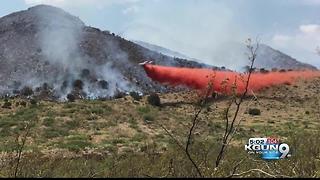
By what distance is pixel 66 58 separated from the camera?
105125 mm

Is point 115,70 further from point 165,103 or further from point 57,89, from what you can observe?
point 165,103

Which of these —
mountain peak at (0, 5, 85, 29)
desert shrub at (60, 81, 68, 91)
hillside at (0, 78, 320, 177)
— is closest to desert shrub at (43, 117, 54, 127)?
hillside at (0, 78, 320, 177)

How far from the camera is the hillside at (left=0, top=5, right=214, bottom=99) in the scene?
303ft

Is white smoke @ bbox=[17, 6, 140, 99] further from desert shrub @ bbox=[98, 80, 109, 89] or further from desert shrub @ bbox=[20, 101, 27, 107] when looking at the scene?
desert shrub @ bbox=[20, 101, 27, 107]

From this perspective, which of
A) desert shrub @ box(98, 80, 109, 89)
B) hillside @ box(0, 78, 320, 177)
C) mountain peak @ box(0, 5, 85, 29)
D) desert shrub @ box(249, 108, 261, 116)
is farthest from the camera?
mountain peak @ box(0, 5, 85, 29)

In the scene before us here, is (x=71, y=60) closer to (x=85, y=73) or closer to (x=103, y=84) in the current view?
(x=85, y=73)

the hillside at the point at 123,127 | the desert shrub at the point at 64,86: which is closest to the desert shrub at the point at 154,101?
the hillside at the point at 123,127

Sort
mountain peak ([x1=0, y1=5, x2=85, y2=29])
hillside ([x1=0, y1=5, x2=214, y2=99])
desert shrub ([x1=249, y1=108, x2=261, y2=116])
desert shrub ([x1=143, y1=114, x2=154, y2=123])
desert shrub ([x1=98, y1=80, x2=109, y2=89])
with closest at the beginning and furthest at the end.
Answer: desert shrub ([x1=143, y1=114, x2=154, y2=123]) < desert shrub ([x1=249, y1=108, x2=261, y2=116]) < desert shrub ([x1=98, y1=80, x2=109, y2=89]) < hillside ([x1=0, y1=5, x2=214, y2=99]) < mountain peak ([x1=0, y1=5, x2=85, y2=29])

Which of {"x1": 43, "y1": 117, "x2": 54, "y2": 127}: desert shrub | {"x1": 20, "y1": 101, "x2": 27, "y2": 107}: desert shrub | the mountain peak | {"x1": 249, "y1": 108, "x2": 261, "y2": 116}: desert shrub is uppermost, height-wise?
the mountain peak

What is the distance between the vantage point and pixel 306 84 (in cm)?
7844

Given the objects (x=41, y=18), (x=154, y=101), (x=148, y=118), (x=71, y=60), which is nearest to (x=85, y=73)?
(x=71, y=60)

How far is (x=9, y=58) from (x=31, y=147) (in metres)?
77.1

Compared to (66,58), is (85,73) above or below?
below

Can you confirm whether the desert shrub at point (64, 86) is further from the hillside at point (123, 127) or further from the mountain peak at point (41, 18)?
the mountain peak at point (41, 18)
